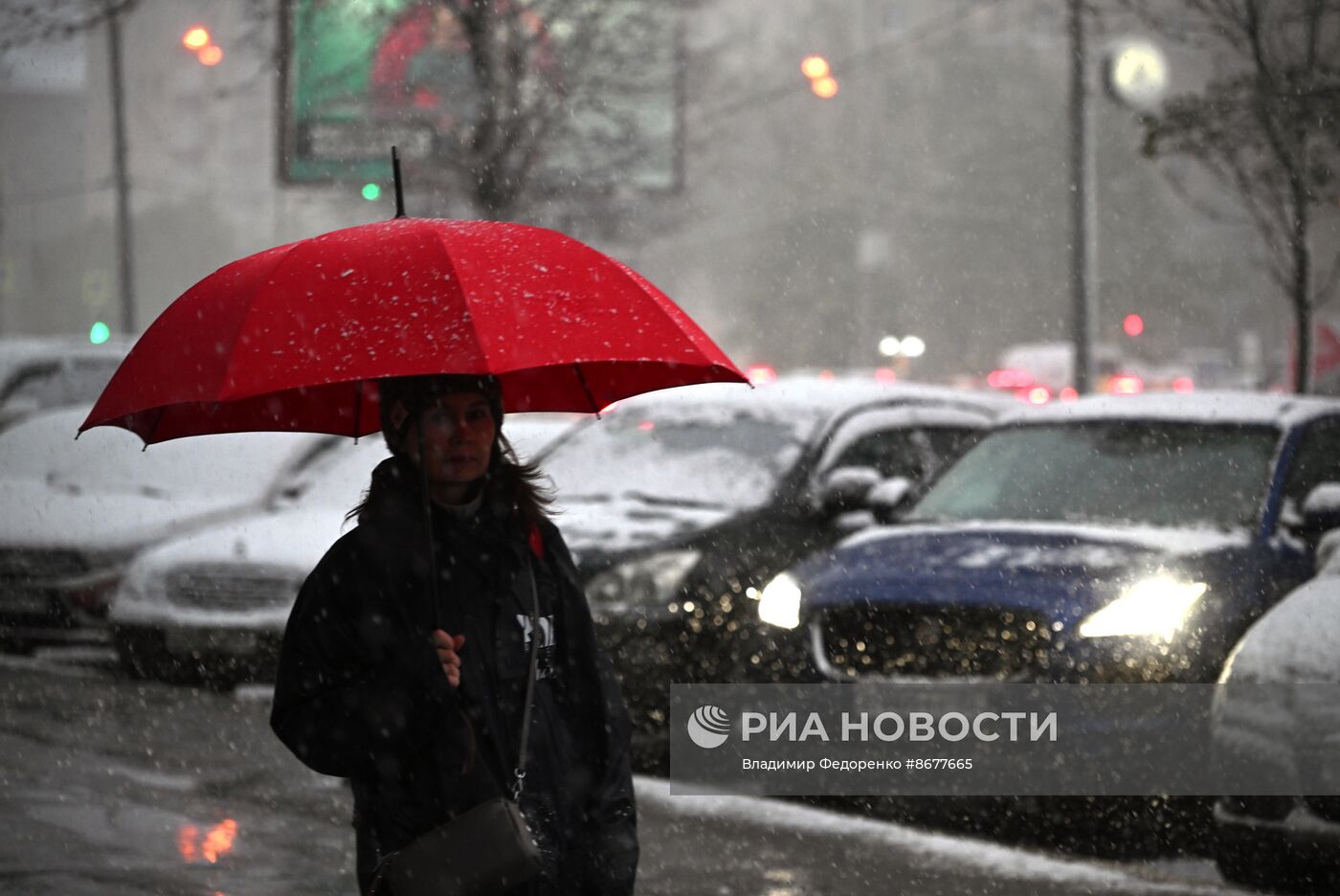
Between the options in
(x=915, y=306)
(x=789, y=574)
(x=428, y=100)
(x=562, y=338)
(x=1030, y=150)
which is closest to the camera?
(x=562, y=338)

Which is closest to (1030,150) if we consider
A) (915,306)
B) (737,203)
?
(915,306)

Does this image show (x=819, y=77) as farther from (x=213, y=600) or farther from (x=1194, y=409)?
(x=1194, y=409)

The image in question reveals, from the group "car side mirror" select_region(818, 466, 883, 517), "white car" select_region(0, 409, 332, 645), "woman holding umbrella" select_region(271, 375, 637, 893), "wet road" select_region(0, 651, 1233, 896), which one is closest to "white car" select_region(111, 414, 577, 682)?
"white car" select_region(0, 409, 332, 645)

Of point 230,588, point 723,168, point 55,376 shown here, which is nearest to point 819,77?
point 55,376

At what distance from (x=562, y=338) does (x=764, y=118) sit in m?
50.2

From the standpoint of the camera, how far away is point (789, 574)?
24.4 ft

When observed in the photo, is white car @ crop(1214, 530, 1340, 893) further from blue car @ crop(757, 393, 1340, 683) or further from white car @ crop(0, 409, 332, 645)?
white car @ crop(0, 409, 332, 645)

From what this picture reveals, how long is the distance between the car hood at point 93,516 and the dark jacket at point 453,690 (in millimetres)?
7506

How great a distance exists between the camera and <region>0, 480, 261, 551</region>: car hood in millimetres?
10383

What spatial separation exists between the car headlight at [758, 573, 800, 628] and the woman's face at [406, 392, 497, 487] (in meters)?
3.90

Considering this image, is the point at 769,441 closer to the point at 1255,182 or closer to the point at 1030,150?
the point at 1255,182

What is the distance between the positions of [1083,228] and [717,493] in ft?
20.8

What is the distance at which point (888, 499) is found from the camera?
808cm

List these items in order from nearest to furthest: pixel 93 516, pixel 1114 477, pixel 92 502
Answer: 1. pixel 1114 477
2. pixel 93 516
3. pixel 92 502
